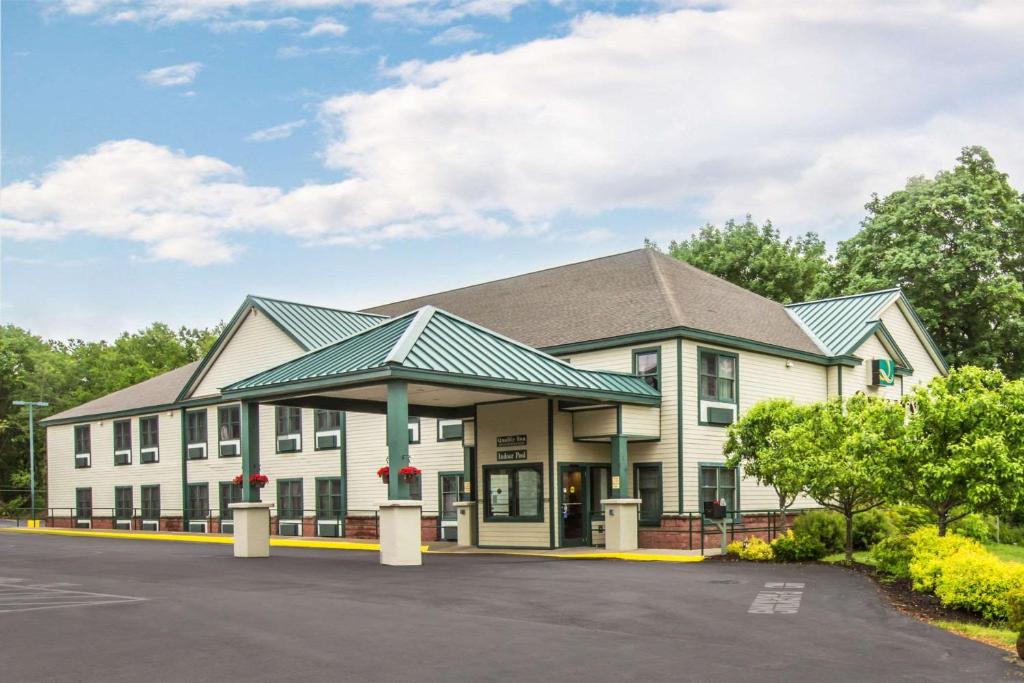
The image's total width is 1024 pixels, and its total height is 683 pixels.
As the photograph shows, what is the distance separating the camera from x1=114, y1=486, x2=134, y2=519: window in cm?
4778

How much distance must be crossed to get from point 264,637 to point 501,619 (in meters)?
3.11

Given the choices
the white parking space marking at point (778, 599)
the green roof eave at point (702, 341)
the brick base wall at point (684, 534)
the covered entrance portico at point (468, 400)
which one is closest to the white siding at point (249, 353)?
the covered entrance portico at point (468, 400)

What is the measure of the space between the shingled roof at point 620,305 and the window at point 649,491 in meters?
3.96

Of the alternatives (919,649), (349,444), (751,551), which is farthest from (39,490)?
(919,649)

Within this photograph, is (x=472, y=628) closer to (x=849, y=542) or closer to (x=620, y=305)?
(x=849, y=542)

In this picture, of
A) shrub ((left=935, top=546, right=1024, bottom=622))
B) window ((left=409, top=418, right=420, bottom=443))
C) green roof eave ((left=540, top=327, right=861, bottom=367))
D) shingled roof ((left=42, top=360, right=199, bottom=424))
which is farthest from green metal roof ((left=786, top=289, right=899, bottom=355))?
shingled roof ((left=42, top=360, right=199, bottom=424))

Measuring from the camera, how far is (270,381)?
25188mm

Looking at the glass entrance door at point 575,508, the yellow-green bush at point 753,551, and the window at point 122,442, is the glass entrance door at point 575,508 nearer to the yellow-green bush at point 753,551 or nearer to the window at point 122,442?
the yellow-green bush at point 753,551

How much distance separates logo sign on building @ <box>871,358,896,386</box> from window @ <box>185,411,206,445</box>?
85.9 feet

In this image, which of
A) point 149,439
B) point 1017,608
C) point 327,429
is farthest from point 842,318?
point 149,439

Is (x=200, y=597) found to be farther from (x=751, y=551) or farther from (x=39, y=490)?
(x=39, y=490)

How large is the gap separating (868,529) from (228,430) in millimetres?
25846

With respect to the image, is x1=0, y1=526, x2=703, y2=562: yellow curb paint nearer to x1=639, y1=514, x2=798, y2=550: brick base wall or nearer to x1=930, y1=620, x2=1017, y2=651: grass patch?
x1=639, y1=514, x2=798, y2=550: brick base wall

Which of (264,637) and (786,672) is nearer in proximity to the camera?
(786,672)
